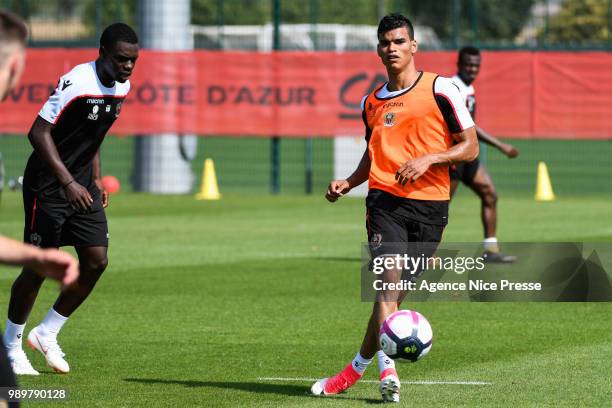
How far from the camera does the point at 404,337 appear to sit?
8.67 metres

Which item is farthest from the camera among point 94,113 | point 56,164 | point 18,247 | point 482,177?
point 482,177

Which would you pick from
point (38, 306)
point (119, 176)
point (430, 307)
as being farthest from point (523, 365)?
point (119, 176)

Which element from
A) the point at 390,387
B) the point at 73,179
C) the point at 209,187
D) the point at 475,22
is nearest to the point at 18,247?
the point at 390,387

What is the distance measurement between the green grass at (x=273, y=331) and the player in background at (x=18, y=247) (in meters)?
3.43

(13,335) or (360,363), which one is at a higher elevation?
(360,363)

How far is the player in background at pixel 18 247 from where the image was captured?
5441 millimetres

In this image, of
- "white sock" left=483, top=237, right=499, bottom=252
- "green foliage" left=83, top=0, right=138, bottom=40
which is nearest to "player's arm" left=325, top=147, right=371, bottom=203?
"white sock" left=483, top=237, right=499, bottom=252

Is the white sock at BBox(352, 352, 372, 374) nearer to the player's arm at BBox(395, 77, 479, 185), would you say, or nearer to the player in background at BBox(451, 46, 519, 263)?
the player's arm at BBox(395, 77, 479, 185)

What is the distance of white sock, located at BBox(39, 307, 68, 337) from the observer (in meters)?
10.2

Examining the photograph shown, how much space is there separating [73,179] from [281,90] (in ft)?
58.7

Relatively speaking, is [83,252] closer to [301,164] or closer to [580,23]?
[580,23]

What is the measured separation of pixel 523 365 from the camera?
1018cm

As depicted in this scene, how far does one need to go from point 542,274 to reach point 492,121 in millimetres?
10809

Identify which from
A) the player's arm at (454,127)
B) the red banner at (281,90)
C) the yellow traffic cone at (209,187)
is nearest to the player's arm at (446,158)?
the player's arm at (454,127)
